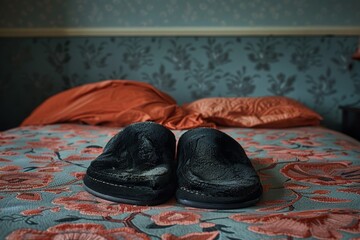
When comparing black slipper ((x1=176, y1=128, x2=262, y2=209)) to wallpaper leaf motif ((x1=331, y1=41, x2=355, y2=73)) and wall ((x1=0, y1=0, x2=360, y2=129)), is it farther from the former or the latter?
wallpaper leaf motif ((x1=331, y1=41, x2=355, y2=73))

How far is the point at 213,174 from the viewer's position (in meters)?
0.73

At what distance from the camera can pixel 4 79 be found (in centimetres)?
238

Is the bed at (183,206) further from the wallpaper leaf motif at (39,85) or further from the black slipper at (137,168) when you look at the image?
the wallpaper leaf motif at (39,85)

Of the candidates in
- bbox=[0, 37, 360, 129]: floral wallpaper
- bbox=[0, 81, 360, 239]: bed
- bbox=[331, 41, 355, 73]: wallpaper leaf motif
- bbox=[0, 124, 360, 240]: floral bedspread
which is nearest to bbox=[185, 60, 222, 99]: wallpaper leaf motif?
bbox=[0, 37, 360, 129]: floral wallpaper

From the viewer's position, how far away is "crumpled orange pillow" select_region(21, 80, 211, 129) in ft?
5.54

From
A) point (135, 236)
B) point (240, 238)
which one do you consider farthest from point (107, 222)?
point (240, 238)

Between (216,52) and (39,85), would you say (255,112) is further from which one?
(39,85)

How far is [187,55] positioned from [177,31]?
15 centimetres

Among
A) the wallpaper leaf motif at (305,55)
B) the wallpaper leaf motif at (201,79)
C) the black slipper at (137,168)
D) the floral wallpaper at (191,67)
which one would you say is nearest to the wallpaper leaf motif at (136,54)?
the floral wallpaper at (191,67)

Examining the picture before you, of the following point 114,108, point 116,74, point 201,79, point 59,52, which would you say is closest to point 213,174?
point 114,108

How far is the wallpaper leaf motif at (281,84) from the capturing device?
2.25 metres

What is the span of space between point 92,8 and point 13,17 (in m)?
0.50

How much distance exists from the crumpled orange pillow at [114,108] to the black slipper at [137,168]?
70 cm

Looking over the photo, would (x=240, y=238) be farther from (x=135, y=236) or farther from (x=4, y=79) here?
(x=4, y=79)
